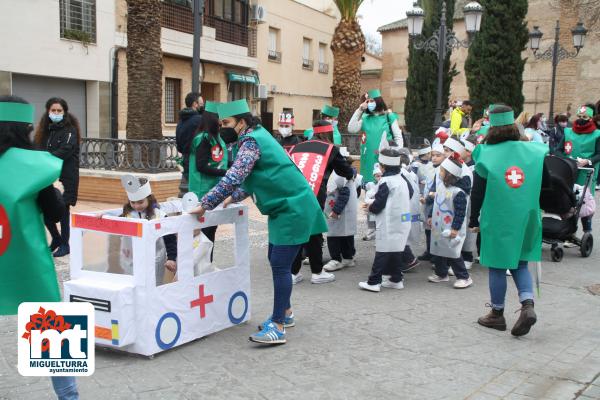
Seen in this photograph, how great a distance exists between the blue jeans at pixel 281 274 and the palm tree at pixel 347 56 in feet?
51.8

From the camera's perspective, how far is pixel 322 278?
709 centimetres

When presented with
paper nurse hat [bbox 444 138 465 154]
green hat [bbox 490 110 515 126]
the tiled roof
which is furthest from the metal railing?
the tiled roof

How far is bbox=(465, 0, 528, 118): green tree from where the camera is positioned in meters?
25.6

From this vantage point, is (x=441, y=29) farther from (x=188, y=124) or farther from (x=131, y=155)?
(x=188, y=124)

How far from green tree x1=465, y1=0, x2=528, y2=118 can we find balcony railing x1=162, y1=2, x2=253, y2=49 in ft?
32.1

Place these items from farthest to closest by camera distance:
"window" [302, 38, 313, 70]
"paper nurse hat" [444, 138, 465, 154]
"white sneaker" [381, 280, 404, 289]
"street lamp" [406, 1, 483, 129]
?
1. "window" [302, 38, 313, 70]
2. "street lamp" [406, 1, 483, 129]
3. "white sneaker" [381, 280, 404, 289]
4. "paper nurse hat" [444, 138, 465, 154]

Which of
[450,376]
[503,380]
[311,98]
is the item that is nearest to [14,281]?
[450,376]

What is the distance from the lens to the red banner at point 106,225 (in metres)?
4.42

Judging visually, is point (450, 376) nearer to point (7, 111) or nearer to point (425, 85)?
point (7, 111)

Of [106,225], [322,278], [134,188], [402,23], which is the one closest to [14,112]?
[106,225]

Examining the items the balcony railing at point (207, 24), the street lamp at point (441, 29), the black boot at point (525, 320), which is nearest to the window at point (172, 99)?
the balcony railing at point (207, 24)

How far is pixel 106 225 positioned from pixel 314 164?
2569 mm

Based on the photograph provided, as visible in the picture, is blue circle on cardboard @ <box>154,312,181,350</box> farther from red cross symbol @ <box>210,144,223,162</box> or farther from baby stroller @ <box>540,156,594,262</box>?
baby stroller @ <box>540,156,594,262</box>

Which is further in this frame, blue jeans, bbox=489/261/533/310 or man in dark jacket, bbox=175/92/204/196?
man in dark jacket, bbox=175/92/204/196
